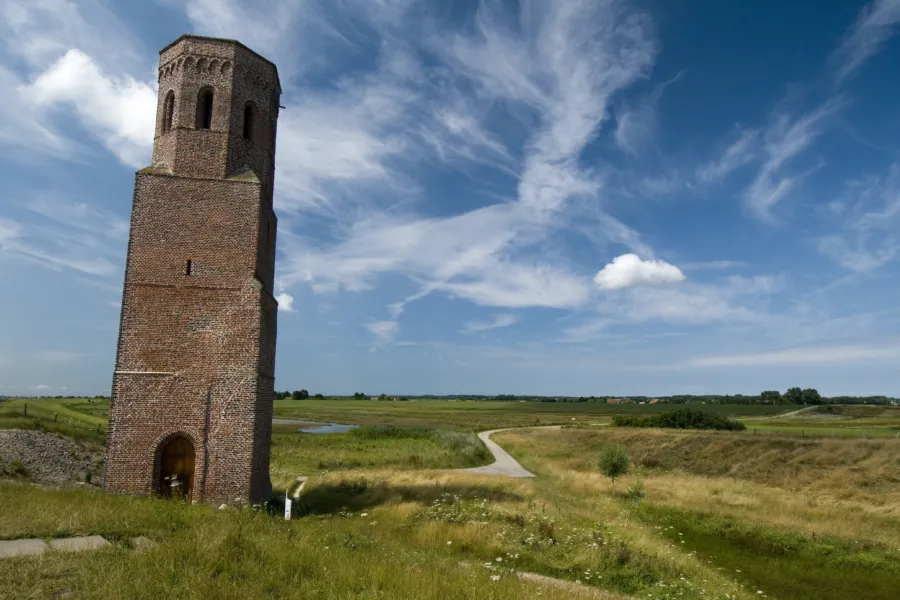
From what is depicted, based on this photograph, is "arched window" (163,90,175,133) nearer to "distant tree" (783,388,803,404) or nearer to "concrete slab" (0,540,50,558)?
"concrete slab" (0,540,50,558)

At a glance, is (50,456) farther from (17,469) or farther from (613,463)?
(613,463)

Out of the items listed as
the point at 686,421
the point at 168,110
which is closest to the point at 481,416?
the point at 686,421

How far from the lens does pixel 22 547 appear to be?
29.3 feet

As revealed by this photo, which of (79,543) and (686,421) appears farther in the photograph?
(686,421)

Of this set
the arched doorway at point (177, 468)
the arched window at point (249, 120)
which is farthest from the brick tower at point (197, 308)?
the arched window at point (249, 120)

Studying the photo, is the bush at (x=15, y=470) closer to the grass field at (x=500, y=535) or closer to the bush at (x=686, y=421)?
the grass field at (x=500, y=535)

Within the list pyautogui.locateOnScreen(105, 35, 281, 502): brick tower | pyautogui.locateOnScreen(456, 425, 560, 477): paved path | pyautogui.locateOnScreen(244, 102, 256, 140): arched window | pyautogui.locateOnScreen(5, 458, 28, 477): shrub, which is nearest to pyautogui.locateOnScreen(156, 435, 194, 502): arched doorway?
pyautogui.locateOnScreen(105, 35, 281, 502): brick tower

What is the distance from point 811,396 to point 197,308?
15356cm

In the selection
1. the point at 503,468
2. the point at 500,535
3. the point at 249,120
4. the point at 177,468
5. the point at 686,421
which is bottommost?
the point at 503,468

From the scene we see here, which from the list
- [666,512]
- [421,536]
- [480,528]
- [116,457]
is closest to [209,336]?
[116,457]

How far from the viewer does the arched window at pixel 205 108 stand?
18.8 m

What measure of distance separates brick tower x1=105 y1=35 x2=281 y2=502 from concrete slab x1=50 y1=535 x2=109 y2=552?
655 centimetres

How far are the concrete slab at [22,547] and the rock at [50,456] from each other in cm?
1054

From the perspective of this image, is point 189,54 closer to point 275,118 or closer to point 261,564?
point 275,118
